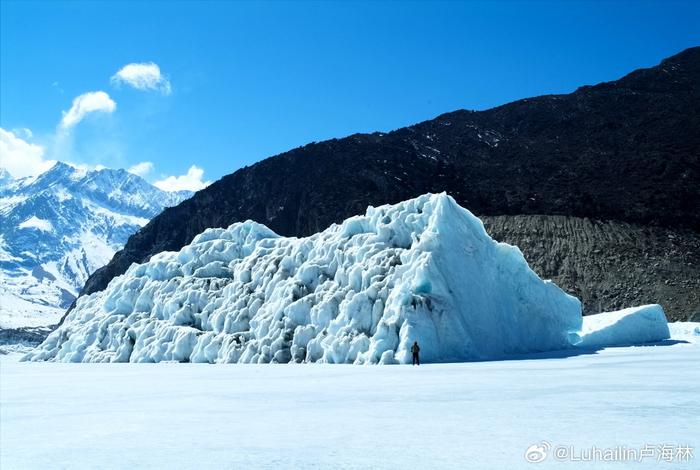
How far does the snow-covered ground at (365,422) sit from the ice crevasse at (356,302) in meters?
8.87

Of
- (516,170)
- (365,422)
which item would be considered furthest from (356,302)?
(516,170)

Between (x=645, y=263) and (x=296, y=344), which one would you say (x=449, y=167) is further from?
(x=296, y=344)

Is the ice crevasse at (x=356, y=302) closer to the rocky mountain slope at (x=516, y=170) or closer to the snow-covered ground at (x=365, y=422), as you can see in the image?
the snow-covered ground at (x=365, y=422)

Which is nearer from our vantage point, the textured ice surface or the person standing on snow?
the person standing on snow

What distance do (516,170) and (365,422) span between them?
88.0 meters

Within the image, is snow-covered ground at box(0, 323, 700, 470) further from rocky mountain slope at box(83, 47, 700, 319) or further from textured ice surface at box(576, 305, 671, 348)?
rocky mountain slope at box(83, 47, 700, 319)

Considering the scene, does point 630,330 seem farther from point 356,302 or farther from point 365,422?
point 365,422

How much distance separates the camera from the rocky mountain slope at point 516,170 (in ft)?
266

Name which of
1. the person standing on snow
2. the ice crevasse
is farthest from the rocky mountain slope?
the person standing on snow

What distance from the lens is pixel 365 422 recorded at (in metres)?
8.70

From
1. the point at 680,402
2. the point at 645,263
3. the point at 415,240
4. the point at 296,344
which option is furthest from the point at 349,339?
the point at 645,263

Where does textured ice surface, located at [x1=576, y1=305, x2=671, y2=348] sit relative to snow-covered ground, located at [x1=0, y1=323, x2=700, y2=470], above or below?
above

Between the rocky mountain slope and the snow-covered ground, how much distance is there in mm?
61430

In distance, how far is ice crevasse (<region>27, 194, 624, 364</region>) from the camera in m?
24.0
